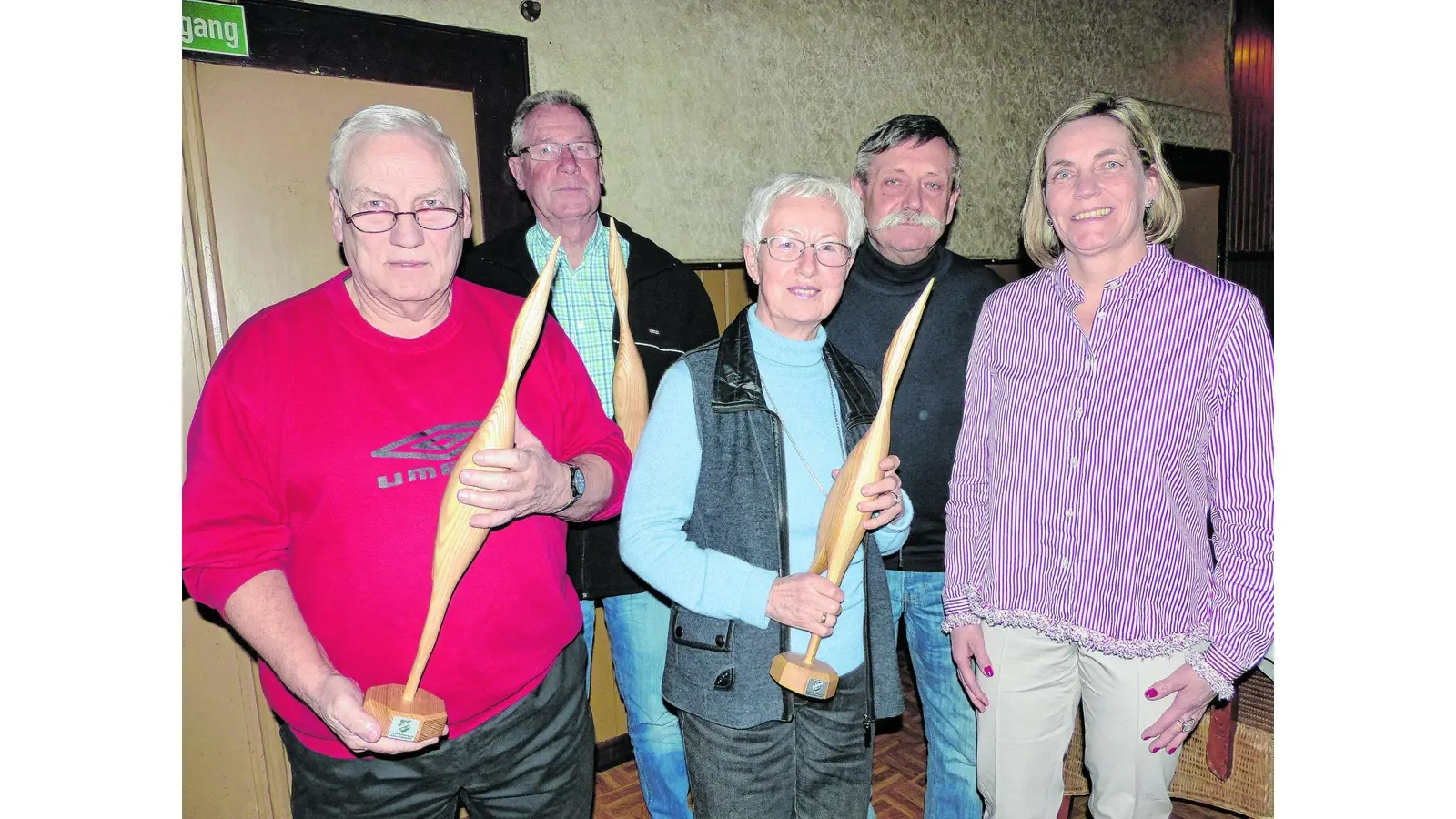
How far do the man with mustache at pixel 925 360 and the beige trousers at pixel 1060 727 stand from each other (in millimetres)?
286

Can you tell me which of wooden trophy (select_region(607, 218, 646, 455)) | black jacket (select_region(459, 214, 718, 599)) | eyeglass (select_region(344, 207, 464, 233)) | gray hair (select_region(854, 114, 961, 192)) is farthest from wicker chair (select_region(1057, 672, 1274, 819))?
eyeglass (select_region(344, 207, 464, 233))

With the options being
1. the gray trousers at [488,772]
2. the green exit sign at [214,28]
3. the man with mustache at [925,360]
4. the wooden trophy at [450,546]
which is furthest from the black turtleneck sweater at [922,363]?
the green exit sign at [214,28]

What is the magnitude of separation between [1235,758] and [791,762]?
4.50ft

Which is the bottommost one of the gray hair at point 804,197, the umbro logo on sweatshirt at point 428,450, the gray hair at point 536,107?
the umbro logo on sweatshirt at point 428,450

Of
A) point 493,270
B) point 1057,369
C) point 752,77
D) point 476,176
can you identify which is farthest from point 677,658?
point 752,77

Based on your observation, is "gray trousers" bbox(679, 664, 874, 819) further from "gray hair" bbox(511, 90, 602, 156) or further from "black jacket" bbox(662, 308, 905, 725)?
"gray hair" bbox(511, 90, 602, 156)

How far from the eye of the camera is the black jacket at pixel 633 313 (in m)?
2.09

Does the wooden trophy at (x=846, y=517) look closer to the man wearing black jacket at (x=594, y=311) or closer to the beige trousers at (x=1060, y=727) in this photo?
the beige trousers at (x=1060, y=727)

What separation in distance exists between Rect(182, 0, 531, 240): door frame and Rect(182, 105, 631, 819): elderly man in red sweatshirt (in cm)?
128

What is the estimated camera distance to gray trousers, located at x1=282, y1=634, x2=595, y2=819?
1.29 metres

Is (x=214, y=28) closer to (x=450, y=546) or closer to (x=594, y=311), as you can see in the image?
(x=594, y=311)

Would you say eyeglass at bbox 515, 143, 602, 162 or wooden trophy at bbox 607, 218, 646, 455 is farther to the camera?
eyeglass at bbox 515, 143, 602, 162

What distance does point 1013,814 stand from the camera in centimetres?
164

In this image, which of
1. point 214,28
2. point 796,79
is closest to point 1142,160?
point 796,79
